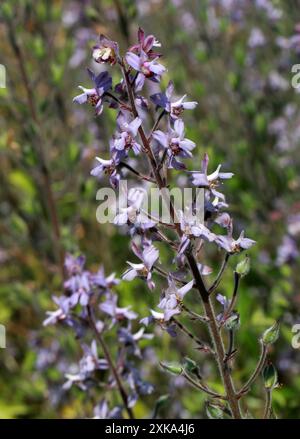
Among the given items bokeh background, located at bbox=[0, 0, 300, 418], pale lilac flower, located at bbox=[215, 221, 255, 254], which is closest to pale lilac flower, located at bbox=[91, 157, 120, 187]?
pale lilac flower, located at bbox=[215, 221, 255, 254]

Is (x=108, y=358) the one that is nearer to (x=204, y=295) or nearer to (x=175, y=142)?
(x=204, y=295)

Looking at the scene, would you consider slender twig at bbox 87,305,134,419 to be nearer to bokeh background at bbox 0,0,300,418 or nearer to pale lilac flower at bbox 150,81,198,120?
bokeh background at bbox 0,0,300,418

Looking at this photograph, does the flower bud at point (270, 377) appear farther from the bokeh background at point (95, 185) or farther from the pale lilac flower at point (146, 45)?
the bokeh background at point (95, 185)

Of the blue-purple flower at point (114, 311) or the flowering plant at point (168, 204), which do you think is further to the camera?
the blue-purple flower at point (114, 311)

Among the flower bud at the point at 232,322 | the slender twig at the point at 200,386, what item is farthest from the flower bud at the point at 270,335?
the slender twig at the point at 200,386

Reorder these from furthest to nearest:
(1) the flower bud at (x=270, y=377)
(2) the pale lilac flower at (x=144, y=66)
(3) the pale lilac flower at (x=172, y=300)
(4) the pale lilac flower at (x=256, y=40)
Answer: (4) the pale lilac flower at (x=256, y=40) → (1) the flower bud at (x=270, y=377) → (3) the pale lilac flower at (x=172, y=300) → (2) the pale lilac flower at (x=144, y=66)

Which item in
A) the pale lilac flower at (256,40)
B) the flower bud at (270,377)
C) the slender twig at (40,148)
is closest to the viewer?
the flower bud at (270,377)
